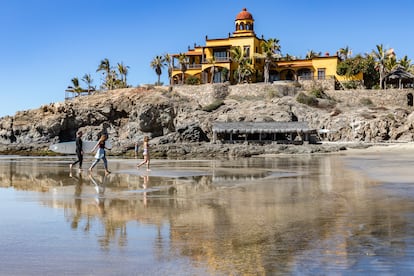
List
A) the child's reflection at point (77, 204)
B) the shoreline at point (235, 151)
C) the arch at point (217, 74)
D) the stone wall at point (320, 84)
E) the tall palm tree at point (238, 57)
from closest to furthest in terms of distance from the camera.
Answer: the child's reflection at point (77, 204), the shoreline at point (235, 151), the stone wall at point (320, 84), the tall palm tree at point (238, 57), the arch at point (217, 74)

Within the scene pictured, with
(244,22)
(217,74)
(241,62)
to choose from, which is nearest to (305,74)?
(241,62)

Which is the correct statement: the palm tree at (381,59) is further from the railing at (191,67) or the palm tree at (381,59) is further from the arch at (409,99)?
the railing at (191,67)

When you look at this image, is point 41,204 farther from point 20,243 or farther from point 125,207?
point 20,243

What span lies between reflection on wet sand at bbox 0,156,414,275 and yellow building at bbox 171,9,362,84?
49.2 metres

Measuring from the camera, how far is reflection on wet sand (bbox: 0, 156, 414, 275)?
17.2 ft

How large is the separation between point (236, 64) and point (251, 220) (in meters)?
56.2

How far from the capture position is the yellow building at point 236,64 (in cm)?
6097

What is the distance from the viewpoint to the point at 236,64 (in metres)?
62.6

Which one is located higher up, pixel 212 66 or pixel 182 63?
pixel 182 63

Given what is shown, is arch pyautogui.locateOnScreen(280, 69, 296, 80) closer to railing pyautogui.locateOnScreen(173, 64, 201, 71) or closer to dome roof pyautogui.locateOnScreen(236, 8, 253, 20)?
dome roof pyautogui.locateOnScreen(236, 8, 253, 20)

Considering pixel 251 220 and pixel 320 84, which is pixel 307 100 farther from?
pixel 251 220

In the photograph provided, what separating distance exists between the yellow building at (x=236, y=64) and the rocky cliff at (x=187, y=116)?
3.60 meters

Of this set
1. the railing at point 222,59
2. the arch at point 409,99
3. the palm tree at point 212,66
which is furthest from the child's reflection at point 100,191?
the railing at point 222,59

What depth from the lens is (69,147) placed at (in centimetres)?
4219
